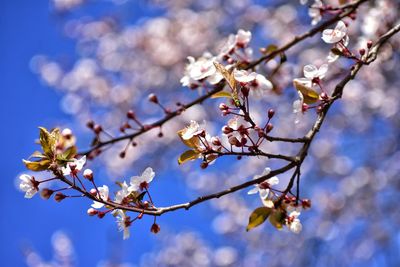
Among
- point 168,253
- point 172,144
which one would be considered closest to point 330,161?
point 172,144

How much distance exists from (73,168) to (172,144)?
5.03 meters

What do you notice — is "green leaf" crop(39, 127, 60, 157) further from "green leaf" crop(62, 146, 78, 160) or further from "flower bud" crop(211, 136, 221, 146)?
"flower bud" crop(211, 136, 221, 146)

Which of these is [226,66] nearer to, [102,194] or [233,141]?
[233,141]

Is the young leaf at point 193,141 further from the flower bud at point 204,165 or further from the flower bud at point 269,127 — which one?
the flower bud at point 269,127

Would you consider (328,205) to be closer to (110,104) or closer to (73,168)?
(110,104)

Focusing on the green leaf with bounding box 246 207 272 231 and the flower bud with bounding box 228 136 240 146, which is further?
the green leaf with bounding box 246 207 272 231

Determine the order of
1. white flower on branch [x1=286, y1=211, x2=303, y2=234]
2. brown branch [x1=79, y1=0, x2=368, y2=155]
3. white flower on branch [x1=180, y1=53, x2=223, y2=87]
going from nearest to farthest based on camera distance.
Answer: white flower on branch [x1=286, y1=211, x2=303, y2=234], white flower on branch [x1=180, y1=53, x2=223, y2=87], brown branch [x1=79, y1=0, x2=368, y2=155]

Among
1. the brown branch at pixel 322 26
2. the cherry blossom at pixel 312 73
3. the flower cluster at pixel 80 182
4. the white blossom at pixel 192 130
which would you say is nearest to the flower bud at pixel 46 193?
the flower cluster at pixel 80 182

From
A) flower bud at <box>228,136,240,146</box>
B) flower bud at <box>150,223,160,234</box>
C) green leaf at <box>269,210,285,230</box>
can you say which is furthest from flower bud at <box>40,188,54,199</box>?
green leaf at <box>269,210,285,230</box>

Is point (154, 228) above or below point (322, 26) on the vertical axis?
below

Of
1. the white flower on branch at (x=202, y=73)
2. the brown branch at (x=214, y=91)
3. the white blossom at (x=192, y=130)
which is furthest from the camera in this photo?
the brown branch at (x=214, y=91)

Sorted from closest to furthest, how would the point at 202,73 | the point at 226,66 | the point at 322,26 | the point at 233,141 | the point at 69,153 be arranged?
the point at 233,141, the point at 69,153, the point at 202,73, the point at 226,66, the point at 322,26

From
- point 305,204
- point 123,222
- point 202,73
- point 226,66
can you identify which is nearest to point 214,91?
point 226,66

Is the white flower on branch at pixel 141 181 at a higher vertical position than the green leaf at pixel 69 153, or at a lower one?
lower
